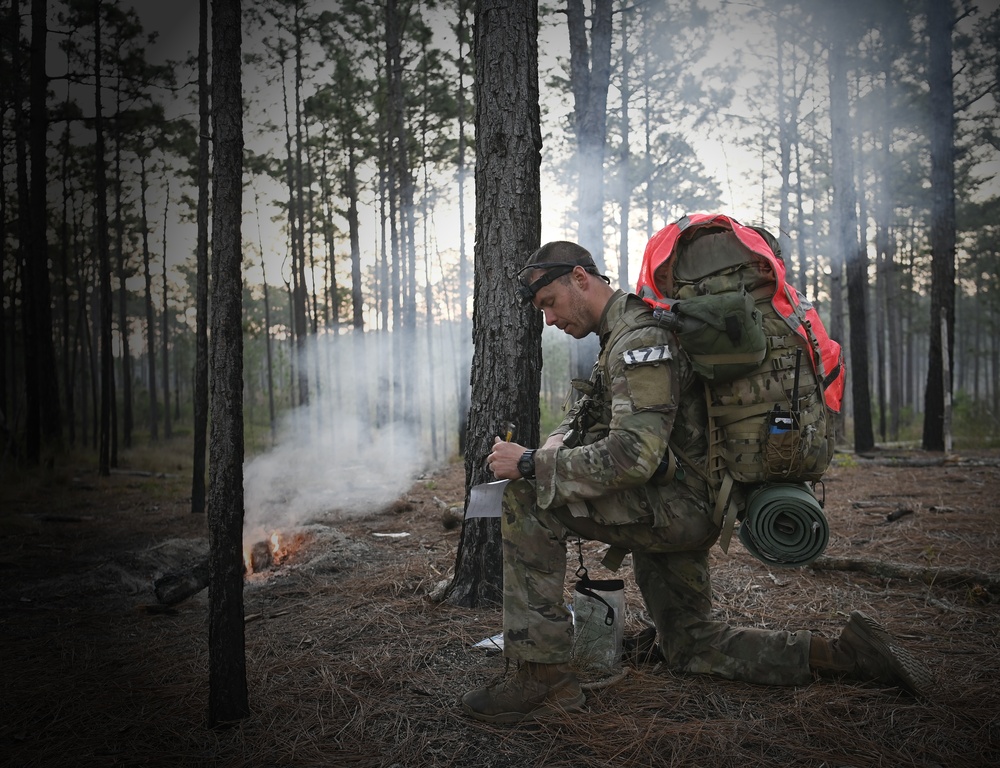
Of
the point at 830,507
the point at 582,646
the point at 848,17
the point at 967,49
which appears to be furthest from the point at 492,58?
the point at 967,49

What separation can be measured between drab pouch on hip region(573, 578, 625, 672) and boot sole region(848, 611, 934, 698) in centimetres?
98

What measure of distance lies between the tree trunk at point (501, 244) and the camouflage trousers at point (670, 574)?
114 cm

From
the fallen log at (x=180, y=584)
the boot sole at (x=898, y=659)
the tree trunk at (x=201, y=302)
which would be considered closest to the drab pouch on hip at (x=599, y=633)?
the boot sole at (x=898, y=659)

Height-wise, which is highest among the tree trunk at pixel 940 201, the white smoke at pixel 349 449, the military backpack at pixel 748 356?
the tree trunk at pixel 940 201

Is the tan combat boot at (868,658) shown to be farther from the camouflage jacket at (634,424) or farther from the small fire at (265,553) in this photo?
the small fire at (265,553)

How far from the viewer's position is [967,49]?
13227 millimetres

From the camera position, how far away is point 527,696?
2.33 metres

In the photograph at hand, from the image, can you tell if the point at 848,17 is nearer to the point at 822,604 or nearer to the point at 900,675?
the point at 822,604

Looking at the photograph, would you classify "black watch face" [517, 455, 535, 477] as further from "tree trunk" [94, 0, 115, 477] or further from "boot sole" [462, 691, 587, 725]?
"tree trunk" [94, 0, 115, 477]

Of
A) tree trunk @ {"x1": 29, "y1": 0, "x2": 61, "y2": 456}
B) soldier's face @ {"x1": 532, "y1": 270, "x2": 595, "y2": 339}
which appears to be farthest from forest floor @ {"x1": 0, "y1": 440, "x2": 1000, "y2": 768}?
tree trunk @ {"x1": 29, "y1": 0, "x2": 61, "y2": 456}

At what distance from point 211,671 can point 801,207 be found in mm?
22822

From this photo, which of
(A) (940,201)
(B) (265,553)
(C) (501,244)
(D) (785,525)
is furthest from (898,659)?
(A) (940,201)

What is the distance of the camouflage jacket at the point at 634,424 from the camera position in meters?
2.24

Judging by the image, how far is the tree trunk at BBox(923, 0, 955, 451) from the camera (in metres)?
11.3
